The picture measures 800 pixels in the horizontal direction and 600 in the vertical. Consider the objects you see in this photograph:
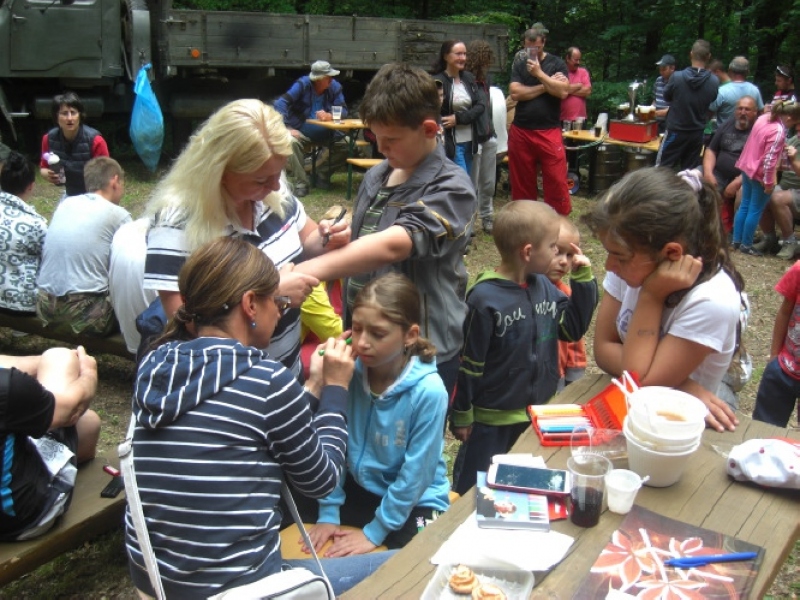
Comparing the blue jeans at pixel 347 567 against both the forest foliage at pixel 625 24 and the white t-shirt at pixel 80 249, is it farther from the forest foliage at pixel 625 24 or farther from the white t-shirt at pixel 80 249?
the forest foliage at pixel 625 24

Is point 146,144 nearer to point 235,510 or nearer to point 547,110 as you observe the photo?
point 547,110

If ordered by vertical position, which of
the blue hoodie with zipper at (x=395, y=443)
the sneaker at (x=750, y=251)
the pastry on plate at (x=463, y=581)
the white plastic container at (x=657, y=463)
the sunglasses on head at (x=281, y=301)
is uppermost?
the sunglasses on head at (x=281, y=301)

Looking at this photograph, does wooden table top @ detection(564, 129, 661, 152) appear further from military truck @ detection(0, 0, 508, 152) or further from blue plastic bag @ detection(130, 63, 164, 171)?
blue plastic bag @ detection(130, 63, 164, 171)

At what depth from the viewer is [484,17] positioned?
1595 cm

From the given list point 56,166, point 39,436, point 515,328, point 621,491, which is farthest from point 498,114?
point 621,491

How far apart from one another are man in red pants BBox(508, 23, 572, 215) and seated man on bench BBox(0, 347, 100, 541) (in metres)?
5.55

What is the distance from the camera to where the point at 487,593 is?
1444 mm

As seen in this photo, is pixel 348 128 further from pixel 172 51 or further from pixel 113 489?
pixel 113 489

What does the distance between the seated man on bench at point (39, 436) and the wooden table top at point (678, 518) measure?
1.17 meters

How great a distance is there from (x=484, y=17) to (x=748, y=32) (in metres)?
5.32

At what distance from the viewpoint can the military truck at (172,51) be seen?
8945 millimetres

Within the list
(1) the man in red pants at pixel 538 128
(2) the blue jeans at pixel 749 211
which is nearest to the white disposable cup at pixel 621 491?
(1) the man in red pants at pixel 538 128

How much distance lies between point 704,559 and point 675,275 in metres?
0.74

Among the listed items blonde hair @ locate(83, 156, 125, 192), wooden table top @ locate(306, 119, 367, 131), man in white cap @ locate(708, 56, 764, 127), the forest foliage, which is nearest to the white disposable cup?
blonde hair @ locate(83, 156, 125, 192)
